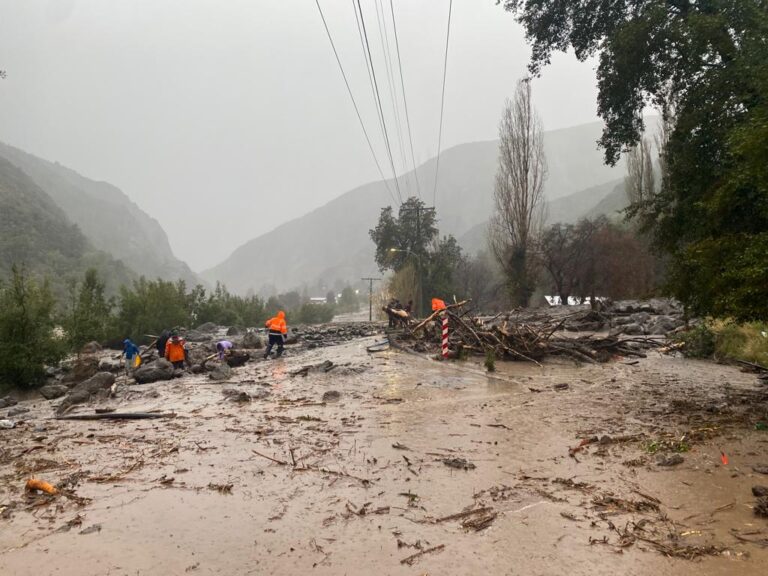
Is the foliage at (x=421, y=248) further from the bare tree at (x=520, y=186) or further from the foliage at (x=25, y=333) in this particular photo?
the foliage at (x=25, y=333)

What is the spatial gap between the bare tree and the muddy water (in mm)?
24445

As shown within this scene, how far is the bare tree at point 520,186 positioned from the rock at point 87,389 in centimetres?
2779

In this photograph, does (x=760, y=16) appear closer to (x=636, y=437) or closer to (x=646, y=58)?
(x=646, y=58)

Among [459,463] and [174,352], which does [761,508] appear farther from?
[174,352]

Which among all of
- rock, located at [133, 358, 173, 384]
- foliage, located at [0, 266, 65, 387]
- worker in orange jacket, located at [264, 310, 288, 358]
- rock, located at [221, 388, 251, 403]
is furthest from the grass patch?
foliage, located at [0, 266, 65, 387]

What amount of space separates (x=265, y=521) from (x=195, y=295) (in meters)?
35.1

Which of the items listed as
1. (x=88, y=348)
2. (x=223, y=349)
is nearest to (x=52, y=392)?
(x=223, y=349)

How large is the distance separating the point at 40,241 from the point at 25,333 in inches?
3017

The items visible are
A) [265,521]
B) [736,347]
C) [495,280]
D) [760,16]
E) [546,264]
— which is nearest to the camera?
[265,521]

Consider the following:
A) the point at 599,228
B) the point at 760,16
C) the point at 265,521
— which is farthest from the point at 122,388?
the point at 599,228

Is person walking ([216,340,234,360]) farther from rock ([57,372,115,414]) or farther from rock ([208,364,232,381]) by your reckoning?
rock ([57,372,115,414])

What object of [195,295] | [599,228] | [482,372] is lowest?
[482,372]

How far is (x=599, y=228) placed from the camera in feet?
121

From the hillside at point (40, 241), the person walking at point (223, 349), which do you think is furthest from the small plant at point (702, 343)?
the hillside at point (40, 241)
